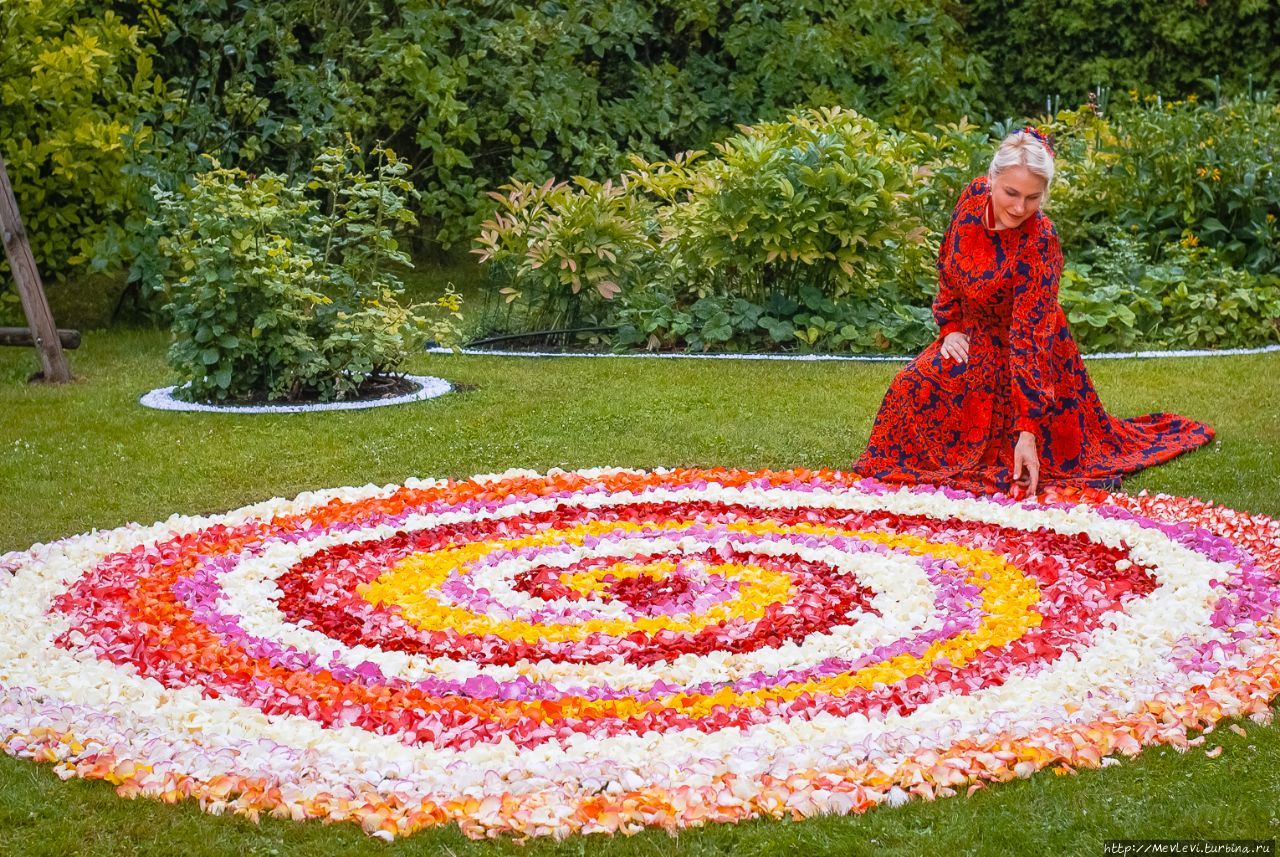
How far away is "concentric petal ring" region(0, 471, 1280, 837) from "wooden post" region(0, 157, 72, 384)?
3449 mm

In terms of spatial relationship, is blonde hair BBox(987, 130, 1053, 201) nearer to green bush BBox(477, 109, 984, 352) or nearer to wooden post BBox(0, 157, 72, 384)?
green bush BBox(477, 109, 984, 352)

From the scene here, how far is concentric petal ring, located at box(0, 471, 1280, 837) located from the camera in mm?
2904

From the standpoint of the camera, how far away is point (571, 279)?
9180 mm

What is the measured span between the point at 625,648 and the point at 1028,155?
2.52 meters

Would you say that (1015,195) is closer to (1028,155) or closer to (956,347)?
(1028,155)

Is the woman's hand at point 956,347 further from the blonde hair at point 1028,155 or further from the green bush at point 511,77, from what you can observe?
the green bush at point 511,77

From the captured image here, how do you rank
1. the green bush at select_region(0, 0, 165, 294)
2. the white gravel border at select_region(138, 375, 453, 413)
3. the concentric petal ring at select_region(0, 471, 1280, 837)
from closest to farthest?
the concentric petal ring at select_region(0, 471, 1280, 837) → the white gravel border at select_region(138, 375, 453, 413) → the green bush at select_region(0, 0, 165, 294)

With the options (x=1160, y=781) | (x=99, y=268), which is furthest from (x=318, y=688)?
(x=99, y=268)

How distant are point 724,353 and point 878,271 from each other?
1136 millimetres

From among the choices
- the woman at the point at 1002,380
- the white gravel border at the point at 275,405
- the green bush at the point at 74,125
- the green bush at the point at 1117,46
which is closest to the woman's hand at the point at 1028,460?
the woman at the point at 1002,380

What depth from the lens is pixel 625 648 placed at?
3.77 m

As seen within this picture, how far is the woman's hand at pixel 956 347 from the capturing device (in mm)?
5645

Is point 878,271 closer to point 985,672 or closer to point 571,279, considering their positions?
point 571,279

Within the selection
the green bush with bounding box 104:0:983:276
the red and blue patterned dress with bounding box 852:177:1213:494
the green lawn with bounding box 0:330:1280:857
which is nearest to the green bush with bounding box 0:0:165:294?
the green bush with bounding box 104:0:983:276
